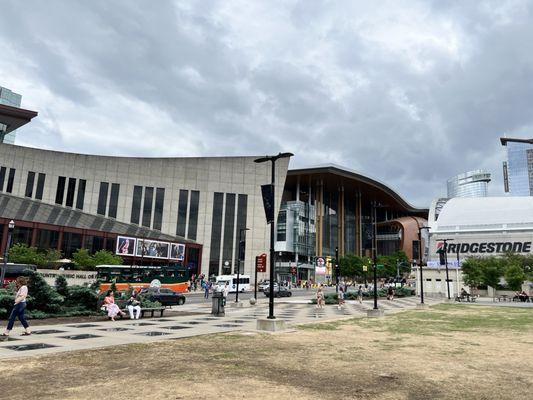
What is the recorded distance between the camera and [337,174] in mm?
120188

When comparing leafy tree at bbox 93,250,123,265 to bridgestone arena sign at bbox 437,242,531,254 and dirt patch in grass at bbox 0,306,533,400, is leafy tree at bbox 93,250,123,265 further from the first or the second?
bridgestone arena sign at bbox 437,242,531,254

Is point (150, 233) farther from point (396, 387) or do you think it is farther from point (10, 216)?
point (396, 387)

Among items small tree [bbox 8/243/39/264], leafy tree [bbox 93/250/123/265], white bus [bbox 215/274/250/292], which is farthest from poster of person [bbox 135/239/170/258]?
small tree [bbox 8/243/39/264]

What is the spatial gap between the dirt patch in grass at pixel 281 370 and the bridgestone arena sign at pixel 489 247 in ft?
383

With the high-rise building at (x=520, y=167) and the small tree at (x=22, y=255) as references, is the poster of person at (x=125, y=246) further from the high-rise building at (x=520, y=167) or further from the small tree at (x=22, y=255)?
the high-rise building at (x=520, y=167)

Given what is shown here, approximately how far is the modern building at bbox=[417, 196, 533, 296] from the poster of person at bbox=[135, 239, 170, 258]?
230ft

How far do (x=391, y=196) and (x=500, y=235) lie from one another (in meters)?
38.3

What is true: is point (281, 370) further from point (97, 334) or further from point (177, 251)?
point (177, 251)

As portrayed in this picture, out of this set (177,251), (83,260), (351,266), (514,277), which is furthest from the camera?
(351,266)

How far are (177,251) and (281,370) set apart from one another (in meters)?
69.8

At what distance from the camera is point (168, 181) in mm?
92125

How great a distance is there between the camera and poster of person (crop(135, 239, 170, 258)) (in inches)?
2736

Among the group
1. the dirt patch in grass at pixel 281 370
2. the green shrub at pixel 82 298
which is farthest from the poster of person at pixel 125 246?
the dirt patch in grass at pixel 281 370

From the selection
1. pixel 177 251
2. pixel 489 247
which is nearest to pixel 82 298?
pixel 177 251
